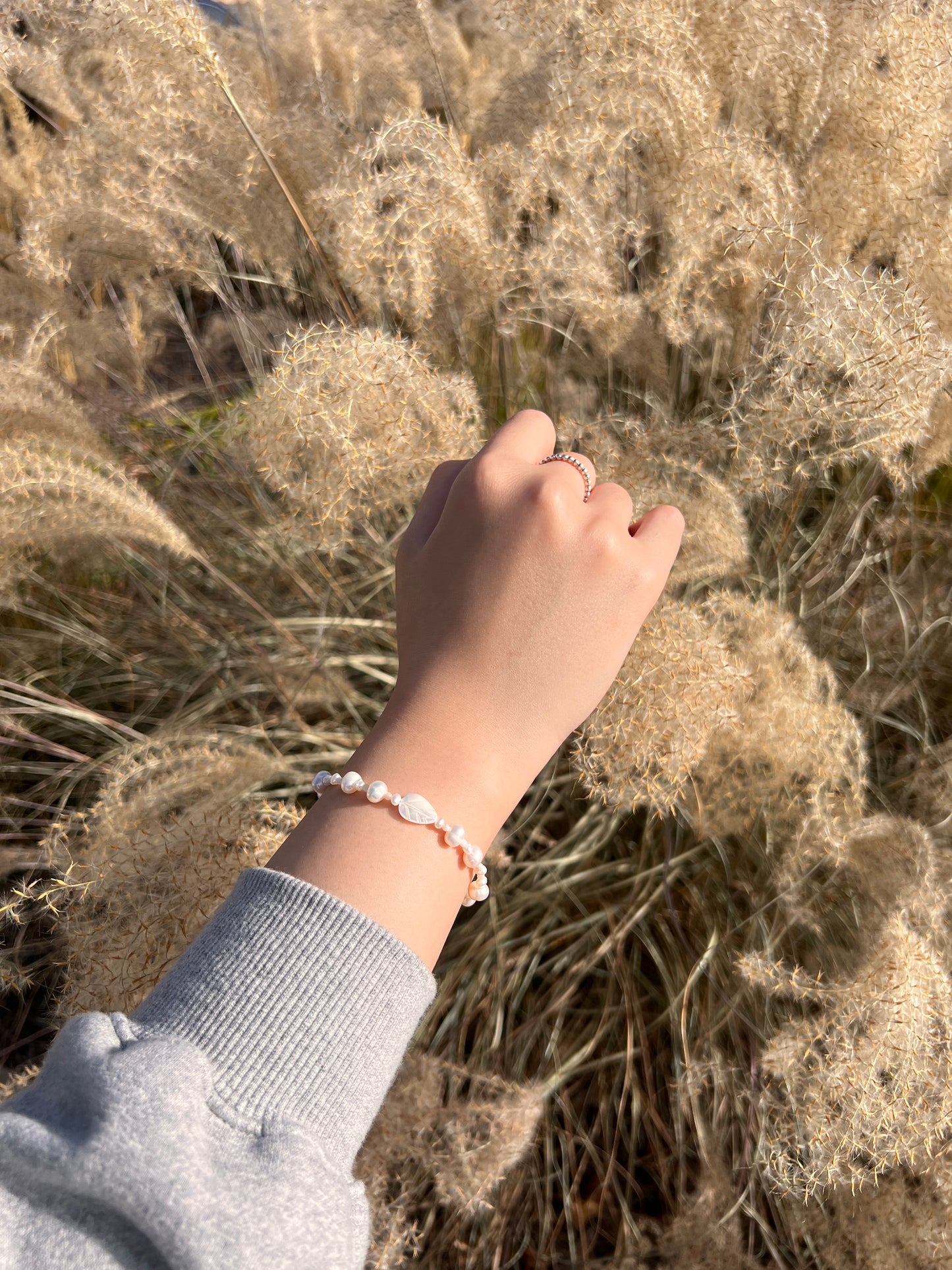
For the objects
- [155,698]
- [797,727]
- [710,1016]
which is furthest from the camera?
[155,698]

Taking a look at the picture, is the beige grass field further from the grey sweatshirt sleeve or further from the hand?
the grey sweatshirt sleeve

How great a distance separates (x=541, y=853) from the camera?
1708 millimetres

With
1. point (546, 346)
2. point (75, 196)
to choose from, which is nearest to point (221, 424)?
point (75, 196)

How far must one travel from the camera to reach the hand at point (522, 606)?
72 centimetres

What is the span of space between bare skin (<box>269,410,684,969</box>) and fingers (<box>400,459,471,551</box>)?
0.04 meters

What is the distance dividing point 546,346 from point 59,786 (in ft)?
5.29

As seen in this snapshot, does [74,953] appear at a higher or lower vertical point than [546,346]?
lower

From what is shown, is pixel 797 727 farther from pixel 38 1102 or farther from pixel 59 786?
pixel 59 786

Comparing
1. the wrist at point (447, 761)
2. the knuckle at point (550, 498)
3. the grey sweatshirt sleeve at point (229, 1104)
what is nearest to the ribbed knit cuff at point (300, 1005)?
the grey sweatshirt sleeve at point (229, 1104)

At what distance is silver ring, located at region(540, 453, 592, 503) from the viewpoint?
83 cm

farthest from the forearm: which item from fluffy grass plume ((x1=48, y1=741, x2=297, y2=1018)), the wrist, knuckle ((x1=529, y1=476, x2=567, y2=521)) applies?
fluffy grass plume ((x1=48, y1=741, x2=297, y2=1018))

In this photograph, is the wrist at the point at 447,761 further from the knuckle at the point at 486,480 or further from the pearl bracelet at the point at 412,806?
the knuckle at the point at 486,480

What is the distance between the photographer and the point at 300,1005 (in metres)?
0.62

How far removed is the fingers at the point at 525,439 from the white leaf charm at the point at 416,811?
1.17 feet
